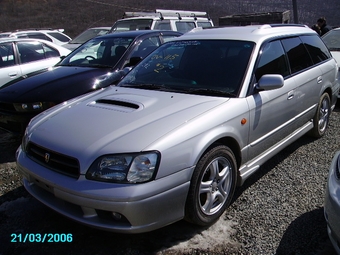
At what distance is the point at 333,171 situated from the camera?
2441 millimetres

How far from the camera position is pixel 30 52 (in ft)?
22.1

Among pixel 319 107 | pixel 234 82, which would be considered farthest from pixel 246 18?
pixel 234 82

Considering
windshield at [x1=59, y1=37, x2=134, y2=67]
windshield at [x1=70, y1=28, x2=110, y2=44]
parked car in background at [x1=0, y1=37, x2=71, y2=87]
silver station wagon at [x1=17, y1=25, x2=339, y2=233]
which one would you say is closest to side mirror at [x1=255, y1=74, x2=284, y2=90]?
silver station wagon at [x1=17, y1=25, x2=339, y2=233]

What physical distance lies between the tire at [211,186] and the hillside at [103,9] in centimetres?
1972

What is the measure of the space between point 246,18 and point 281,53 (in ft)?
34.8

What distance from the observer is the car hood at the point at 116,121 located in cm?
238

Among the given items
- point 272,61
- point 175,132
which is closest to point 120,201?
point 175,132

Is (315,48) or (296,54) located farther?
(315,48)

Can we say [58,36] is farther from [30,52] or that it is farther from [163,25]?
[30,52]

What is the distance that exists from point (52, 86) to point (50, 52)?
2.93m

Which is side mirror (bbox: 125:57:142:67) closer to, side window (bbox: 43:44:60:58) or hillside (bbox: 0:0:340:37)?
side window (bbox: 43:44:60:58)

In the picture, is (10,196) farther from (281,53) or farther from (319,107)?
(319,107)

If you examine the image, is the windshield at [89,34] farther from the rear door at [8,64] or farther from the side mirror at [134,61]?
the side mirror at [134,61]

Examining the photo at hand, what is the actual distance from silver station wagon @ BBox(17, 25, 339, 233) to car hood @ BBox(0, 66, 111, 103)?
1.12 m
